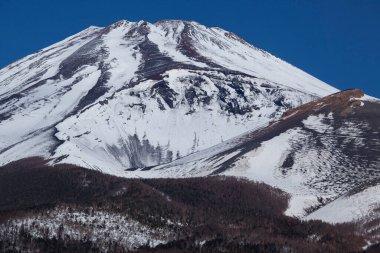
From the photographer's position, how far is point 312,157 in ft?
495

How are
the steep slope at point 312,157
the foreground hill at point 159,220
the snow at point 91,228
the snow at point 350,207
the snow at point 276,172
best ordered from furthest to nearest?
the steep slope at point 312,157 < the snow at point 276,172 < the snow at point 350,207 < the snow at point 91,228 < the foreground hill at point 159,220

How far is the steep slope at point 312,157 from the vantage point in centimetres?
13250

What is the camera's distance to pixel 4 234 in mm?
106562

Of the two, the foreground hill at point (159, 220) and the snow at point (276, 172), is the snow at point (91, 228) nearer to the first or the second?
the foreground hill at point (159, 220)

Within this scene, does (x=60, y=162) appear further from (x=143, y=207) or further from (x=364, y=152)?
(x=364, y=152)

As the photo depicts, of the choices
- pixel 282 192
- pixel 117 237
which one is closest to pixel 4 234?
pixel 117 237

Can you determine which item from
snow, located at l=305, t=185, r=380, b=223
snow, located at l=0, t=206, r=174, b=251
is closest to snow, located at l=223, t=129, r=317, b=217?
snow, located at l=305, t=185, r=380, b=223

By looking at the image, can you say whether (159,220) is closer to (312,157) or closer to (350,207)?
(350,207)

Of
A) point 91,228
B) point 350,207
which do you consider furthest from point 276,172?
point 91,228

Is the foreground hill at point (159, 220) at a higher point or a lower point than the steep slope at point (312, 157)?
lower

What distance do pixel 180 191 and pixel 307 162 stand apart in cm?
2538

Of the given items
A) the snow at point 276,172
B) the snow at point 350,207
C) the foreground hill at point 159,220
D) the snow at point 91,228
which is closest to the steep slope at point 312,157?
the snow at point 276,172

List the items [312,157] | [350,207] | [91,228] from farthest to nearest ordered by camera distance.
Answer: [312,157] → [350,207] → [91,228]

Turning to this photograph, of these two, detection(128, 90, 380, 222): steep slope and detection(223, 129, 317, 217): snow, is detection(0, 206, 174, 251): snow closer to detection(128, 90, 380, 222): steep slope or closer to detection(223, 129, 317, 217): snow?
detection(223, 129, 317, 217): snow
